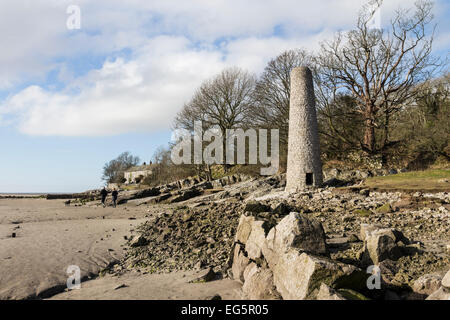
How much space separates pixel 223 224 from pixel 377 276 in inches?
299

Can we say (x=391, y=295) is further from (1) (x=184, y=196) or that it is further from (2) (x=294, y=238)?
(1) (x=184, y=196)

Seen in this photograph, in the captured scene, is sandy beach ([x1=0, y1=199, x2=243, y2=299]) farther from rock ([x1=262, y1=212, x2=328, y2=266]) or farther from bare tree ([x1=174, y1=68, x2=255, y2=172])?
bare tree ([x1=174, y1=68, x2=255, y2=172])

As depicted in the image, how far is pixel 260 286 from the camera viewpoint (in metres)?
5.72

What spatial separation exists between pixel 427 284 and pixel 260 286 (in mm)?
2770

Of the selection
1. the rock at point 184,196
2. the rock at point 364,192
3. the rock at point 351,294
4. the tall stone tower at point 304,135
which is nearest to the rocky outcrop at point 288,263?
the rock at point 351,294

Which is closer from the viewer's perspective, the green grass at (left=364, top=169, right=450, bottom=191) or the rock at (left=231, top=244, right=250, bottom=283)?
the rock at (left=231, top=244, right=250, bottom=283)

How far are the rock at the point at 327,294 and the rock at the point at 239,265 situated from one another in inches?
104

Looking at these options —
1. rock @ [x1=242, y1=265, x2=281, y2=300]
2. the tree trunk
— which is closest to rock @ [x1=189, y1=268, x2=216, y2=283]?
rock @ [x1=242, y1=265, x2=281, y2=300]

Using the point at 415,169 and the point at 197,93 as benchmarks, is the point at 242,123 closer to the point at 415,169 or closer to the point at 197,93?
the point at 197,93

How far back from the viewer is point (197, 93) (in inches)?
1538

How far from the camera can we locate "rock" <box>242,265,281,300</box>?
5.48 metres

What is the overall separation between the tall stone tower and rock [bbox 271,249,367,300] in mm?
14551

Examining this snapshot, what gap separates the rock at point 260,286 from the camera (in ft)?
18.0

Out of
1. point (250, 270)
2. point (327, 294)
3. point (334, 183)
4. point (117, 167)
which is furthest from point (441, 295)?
point (117, 167)
